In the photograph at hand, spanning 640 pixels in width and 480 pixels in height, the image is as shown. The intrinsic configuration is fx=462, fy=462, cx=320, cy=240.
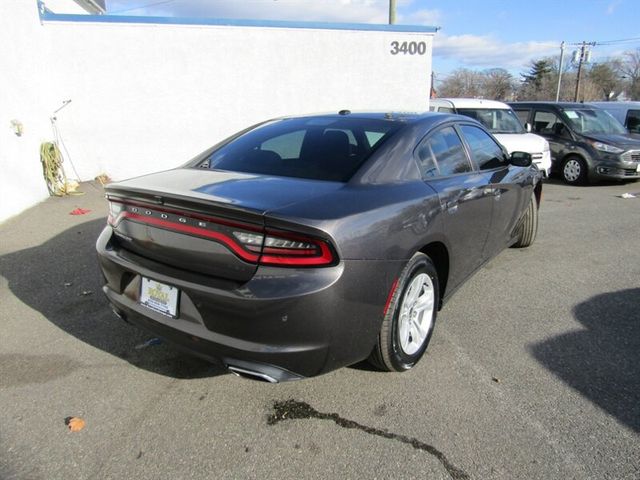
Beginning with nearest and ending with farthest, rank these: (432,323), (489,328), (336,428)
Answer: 1. (336,428)
2. (432,323)
3. (489,328)

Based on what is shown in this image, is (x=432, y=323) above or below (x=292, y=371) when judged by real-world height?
below

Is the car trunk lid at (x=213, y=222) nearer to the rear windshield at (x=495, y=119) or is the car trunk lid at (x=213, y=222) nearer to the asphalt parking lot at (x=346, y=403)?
the asphalt parking lot at (x=346, y=403)

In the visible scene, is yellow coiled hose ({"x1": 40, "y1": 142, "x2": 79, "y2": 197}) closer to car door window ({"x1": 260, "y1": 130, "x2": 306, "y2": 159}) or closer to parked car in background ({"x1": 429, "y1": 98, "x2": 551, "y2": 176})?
car door window ({"x1": 260, "y1": 130, "x2": 306, "y2": 159})

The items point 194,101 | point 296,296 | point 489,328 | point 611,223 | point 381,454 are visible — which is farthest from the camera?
point 194,101

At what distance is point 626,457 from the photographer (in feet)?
7.13

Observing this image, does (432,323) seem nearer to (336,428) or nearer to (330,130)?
(336,428)

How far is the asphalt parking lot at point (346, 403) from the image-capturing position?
2.14 metres

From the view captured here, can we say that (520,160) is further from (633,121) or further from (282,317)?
(633,121)

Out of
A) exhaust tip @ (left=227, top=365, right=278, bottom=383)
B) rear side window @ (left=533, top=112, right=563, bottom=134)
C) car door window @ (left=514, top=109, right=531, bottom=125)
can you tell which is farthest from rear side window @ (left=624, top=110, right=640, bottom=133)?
exhaust tip @ (left=227, top=365, right=278, bottom=383)

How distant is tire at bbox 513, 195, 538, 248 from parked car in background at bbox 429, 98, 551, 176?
4539 millimetres

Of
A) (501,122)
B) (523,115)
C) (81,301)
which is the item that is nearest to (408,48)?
(501,122)

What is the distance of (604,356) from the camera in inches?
121

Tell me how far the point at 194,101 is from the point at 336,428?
349 inches

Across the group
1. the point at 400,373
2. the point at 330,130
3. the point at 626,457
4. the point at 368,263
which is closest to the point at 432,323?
the point at 400,373
